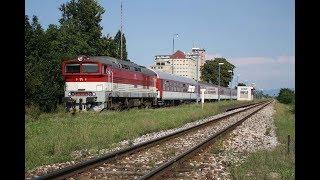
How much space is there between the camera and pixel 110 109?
30109mm

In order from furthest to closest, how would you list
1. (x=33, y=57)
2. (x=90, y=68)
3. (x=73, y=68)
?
1. (x=33, y=57)
2. (x=73, y=68)
3. (x=90, y=68)

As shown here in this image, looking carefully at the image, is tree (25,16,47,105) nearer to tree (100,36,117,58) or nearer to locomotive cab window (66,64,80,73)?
locomotive cab window (66,64,80,73)

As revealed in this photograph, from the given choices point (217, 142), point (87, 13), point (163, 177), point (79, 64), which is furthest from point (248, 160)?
point (87, 13)

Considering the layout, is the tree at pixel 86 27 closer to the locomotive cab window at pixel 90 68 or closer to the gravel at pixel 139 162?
the locomotive cab window at pixel 90 68

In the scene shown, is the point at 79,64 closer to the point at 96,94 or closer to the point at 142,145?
the point at 96,94

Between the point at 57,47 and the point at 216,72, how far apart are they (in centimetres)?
9270

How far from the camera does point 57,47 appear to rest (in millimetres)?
46438

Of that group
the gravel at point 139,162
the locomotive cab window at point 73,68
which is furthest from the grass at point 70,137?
the locomotive cab window at point 73,68

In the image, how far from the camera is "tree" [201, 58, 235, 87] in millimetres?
131875

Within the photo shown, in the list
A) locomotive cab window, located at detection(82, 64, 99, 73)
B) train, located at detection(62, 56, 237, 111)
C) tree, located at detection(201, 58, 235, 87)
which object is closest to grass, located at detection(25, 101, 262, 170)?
train, located at detection(62, 56, 237, 111)

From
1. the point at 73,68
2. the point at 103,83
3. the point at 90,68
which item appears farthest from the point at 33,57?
the point at 103,83

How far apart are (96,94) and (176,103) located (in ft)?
84.1

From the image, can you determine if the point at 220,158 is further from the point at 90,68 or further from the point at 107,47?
the point at 107,47

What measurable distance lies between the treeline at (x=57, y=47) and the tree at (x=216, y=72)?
2692 inches
